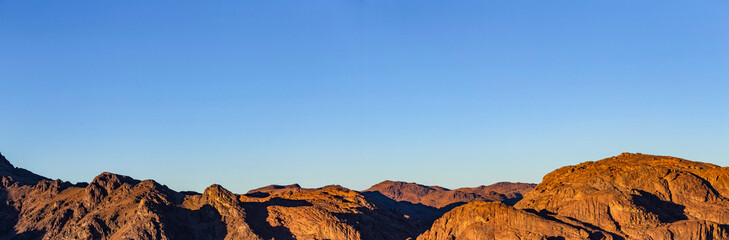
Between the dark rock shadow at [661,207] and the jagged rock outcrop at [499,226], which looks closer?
the jagged rock outcrop at [499,226]

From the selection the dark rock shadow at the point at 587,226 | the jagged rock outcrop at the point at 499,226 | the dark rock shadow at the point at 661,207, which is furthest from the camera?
the dark rock shadow at the point at 661,207

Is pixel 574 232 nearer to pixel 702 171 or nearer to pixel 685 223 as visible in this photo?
pixel 685 223

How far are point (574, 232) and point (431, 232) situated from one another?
37.2 meters

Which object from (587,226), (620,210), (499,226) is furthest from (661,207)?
(499,226)

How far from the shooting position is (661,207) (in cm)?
18175

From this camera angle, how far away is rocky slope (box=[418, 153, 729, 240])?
168 metres

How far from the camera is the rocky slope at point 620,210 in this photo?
552 feet

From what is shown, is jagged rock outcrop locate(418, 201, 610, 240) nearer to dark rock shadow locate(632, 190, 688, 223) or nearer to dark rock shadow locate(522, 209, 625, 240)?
dark rock shadow locate(522, 209, 625, 240)

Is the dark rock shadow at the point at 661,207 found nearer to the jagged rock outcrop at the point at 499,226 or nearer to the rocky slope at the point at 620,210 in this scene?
the rocky slope at the point at 620,210

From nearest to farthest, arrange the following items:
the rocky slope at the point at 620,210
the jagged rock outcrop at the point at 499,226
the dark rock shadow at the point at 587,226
A: the dark rock shadow at the point at 587,226, the rocky slope at the point at 620,210, the jagged rock outcrop at the point at 499,226

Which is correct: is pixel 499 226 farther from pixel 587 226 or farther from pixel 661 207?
pixel 661 207

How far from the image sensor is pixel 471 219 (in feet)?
602

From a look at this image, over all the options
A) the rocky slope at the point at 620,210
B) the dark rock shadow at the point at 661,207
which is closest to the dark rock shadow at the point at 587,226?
the rocky slope at the point at 620,210

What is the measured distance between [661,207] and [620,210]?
12.7 m
